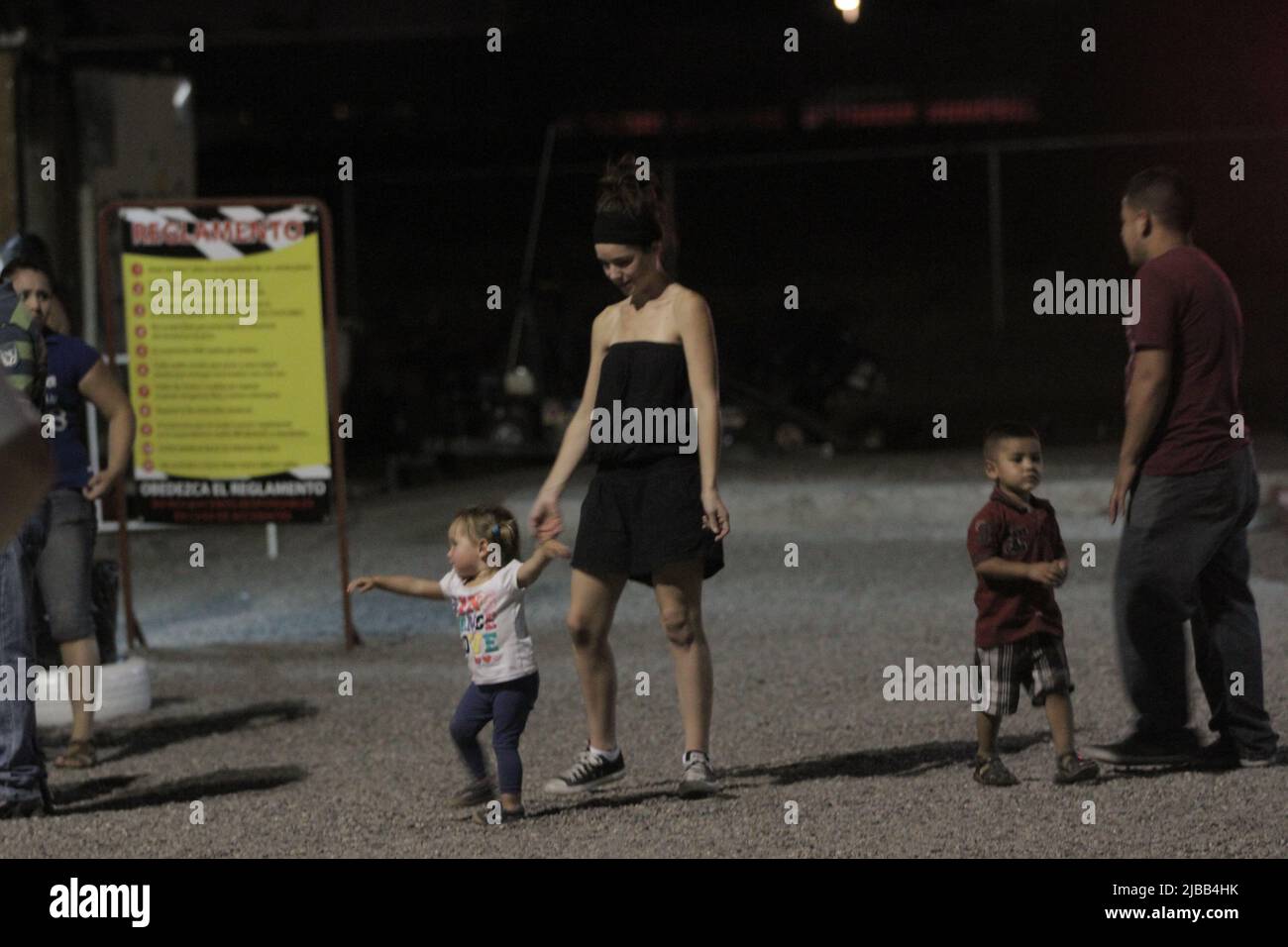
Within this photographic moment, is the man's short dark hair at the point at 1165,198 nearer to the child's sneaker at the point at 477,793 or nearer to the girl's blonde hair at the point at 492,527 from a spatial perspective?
the girl's blonde hair at the point at 492,527

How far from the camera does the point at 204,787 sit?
21.1ft

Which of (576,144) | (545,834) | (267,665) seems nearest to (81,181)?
(267,665)

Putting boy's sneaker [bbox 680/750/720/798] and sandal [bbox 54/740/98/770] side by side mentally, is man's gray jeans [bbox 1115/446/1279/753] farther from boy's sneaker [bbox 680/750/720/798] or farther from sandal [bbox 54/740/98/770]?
sandal [bbox 54/740/98/770]

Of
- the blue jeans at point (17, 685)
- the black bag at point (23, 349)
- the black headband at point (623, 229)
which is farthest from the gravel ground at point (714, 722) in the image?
the black headband at point (623, 229)

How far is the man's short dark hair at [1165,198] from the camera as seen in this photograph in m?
5.99

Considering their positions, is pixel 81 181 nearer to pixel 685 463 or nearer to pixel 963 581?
pixel 963 581

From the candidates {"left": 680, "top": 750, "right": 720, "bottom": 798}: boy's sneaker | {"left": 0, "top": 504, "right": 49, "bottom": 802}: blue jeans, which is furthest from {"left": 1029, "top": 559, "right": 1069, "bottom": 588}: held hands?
{"left": 0, "top": 504, "right": 49, "bottom": 802}: blue jeans

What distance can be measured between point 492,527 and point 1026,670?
1.67 metres

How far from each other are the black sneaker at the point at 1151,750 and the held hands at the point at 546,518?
183cm

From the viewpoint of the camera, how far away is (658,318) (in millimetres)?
5742

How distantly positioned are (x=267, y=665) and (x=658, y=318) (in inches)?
155

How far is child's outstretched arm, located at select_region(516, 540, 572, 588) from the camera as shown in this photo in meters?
5.26

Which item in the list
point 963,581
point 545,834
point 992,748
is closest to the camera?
point 545,834

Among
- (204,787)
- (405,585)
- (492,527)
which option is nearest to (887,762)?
(492,527)
